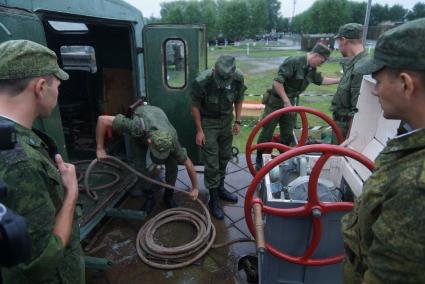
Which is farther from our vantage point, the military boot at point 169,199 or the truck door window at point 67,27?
the truck door window at point 67,27

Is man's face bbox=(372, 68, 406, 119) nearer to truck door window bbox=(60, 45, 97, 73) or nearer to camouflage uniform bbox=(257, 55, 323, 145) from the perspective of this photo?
camouflage uniform bbox=(257, 55, 323, 145)

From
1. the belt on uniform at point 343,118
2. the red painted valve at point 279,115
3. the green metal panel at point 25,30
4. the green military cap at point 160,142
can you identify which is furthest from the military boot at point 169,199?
the belt on uniform at point 343,118

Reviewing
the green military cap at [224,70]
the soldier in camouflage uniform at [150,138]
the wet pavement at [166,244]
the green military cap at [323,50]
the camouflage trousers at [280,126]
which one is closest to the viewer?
the wet pavement at [166,244]

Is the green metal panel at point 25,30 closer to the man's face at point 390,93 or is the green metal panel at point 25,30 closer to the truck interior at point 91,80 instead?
the man's face at point 390,93

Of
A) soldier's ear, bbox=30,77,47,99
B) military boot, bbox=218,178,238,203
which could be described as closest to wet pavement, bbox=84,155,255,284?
military boot, bbox=218,178,238,203

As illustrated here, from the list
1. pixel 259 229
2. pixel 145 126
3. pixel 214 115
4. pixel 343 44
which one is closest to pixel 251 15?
pixel 343 44

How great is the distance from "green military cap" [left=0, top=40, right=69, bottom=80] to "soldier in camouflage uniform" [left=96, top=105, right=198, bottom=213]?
5.77 feet

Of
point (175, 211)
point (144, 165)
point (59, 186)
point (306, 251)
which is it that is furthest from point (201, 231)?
point (59, 186)

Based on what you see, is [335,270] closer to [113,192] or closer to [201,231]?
[201,231]

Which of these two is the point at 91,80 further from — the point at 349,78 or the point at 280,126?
the point at 349,78

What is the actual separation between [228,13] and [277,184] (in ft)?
186

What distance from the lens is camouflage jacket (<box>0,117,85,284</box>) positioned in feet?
4.06

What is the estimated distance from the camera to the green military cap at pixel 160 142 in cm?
320

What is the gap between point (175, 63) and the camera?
13.8 feet
